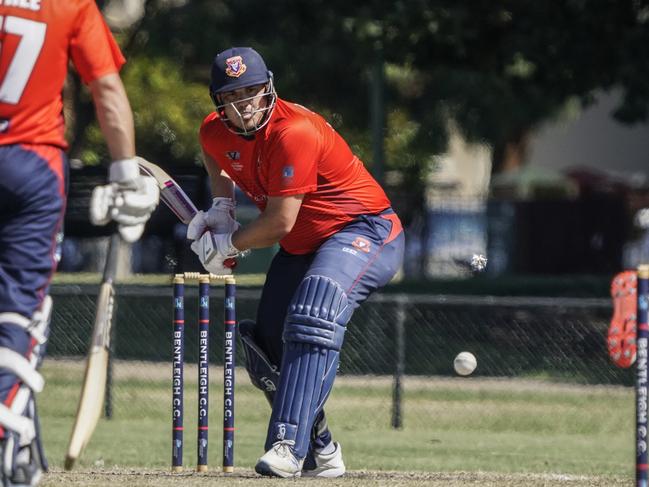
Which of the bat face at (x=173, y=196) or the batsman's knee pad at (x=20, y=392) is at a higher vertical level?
the bat face at (x=173, y=196)

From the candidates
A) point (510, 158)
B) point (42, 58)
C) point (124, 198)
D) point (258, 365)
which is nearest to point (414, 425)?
Result: point (258, 365)

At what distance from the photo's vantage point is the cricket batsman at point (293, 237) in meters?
7.39

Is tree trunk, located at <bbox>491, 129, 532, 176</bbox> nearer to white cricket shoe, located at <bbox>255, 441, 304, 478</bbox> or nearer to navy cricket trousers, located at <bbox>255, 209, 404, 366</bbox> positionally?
navy cricket trousers, located at <bbox>255, 209, 404, 366</bbox>

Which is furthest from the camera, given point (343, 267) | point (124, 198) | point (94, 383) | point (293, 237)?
point (293, 237)

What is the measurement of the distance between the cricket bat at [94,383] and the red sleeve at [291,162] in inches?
48.1

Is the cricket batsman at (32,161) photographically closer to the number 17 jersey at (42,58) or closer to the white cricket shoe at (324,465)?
the number 17 jersey at (42,58)

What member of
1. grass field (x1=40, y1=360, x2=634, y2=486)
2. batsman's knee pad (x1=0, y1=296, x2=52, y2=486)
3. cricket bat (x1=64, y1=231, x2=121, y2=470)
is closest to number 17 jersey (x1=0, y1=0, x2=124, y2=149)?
batsman's knee pad (x1=0, y1=296, x2=52, y2=486)

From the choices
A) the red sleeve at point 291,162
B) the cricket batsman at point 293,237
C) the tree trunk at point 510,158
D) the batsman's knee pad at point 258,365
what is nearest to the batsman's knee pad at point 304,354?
the cricket batsman at point 293,237

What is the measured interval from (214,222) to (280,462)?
1326 millimetres

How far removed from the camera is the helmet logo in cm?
743

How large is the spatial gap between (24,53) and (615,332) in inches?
280

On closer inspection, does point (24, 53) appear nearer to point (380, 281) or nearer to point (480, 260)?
point (380, 281)

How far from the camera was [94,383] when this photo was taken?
20.4 ft

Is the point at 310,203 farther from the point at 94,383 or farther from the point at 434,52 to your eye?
the point at 434,52
